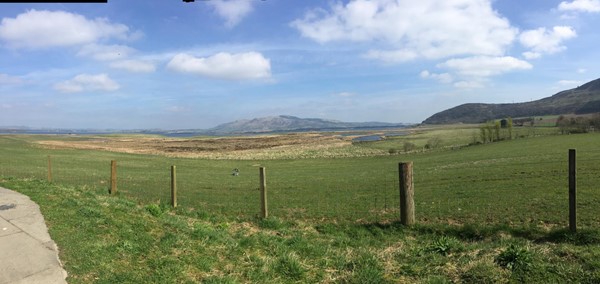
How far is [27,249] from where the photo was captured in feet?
20.1

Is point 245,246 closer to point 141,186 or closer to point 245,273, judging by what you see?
point 245,273

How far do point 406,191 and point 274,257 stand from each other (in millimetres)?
4103

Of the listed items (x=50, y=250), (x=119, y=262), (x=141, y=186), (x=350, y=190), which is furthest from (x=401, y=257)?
(x=141, y=186)

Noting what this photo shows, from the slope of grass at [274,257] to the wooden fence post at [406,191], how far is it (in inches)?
27.1

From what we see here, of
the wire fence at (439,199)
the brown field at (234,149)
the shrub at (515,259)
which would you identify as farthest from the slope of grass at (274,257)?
the brown field at (234,149)

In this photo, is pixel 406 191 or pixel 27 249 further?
pixel 406 191

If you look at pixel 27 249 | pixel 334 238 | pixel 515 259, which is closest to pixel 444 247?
pixel 515 259

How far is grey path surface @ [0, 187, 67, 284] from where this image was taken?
5.17 metres

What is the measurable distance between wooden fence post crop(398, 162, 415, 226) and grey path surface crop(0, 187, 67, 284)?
22.9ft

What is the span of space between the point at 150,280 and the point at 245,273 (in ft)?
4.51

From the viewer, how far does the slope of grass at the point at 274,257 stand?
5.35m

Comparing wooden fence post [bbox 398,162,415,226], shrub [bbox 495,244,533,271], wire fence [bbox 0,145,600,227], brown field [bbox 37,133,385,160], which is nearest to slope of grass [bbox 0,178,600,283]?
shrub [bbox 495,244,533,271]

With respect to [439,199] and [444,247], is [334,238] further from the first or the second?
[439,199]

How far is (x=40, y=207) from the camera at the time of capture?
8883 millimetres
